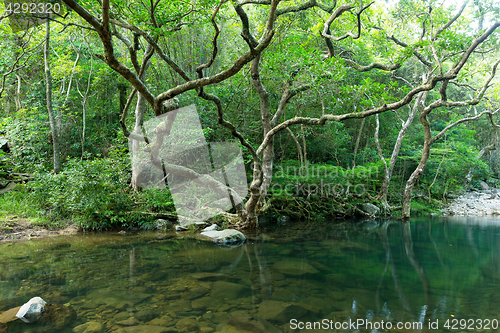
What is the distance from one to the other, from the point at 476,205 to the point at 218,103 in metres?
18.4

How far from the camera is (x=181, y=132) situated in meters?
9.85

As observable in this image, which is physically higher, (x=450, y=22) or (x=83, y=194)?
(x=450, y=22)

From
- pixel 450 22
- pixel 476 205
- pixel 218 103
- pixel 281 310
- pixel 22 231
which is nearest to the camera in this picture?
pixel 281 310

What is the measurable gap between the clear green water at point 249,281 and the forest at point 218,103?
2100mm

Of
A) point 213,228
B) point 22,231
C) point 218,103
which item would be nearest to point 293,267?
point 213,228

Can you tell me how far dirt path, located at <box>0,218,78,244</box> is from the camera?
23.7 feet

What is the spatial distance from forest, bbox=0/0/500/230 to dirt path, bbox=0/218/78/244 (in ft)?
0.74

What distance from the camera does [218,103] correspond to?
269 inches

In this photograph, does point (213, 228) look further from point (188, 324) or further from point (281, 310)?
point (188, 324)

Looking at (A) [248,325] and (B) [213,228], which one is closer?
(A) [248,325]

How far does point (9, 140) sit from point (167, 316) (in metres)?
11.9

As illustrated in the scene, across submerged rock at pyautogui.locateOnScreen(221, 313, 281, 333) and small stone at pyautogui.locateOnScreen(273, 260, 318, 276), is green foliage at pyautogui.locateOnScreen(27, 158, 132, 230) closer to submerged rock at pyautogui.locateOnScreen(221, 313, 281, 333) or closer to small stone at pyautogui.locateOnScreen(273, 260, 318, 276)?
small stone at pyautogui.locateOnScreen(273, 260, 318, 276)

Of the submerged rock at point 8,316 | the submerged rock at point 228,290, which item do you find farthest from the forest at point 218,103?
the submerged rock at point 8,316

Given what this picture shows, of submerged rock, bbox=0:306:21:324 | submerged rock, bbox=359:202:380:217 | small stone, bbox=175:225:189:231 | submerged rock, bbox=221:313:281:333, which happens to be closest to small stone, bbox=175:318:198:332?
submerged rock, bbox=221:313:281:333
